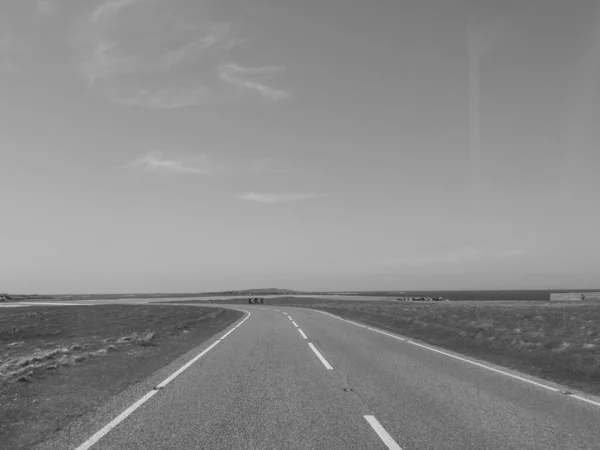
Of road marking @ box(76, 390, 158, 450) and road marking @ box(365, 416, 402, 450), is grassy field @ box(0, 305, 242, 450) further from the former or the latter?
road marking @ box(365, 416, 402, 450)

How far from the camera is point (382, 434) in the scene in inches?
A: 244

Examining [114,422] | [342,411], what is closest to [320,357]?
[342,411]

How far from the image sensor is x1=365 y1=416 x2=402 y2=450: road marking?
571 cm

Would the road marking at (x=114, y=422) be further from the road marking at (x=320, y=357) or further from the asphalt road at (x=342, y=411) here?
the road marking at (x=320, y=357)

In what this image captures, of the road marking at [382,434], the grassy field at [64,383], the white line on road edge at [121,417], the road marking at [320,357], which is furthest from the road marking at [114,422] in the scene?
the road marking at [320,357]

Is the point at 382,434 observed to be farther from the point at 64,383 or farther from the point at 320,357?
the point at 64,383

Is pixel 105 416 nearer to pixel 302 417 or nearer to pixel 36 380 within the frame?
pixel 302 417

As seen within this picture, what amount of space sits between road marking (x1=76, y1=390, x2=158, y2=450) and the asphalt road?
7cm

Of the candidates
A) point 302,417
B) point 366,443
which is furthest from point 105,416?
point 366,443

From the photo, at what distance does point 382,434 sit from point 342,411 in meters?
1.37

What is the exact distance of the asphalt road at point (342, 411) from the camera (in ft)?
19.6

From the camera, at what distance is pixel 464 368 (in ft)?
40.0

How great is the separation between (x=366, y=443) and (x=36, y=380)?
899 cm

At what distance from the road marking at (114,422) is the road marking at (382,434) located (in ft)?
12.6
